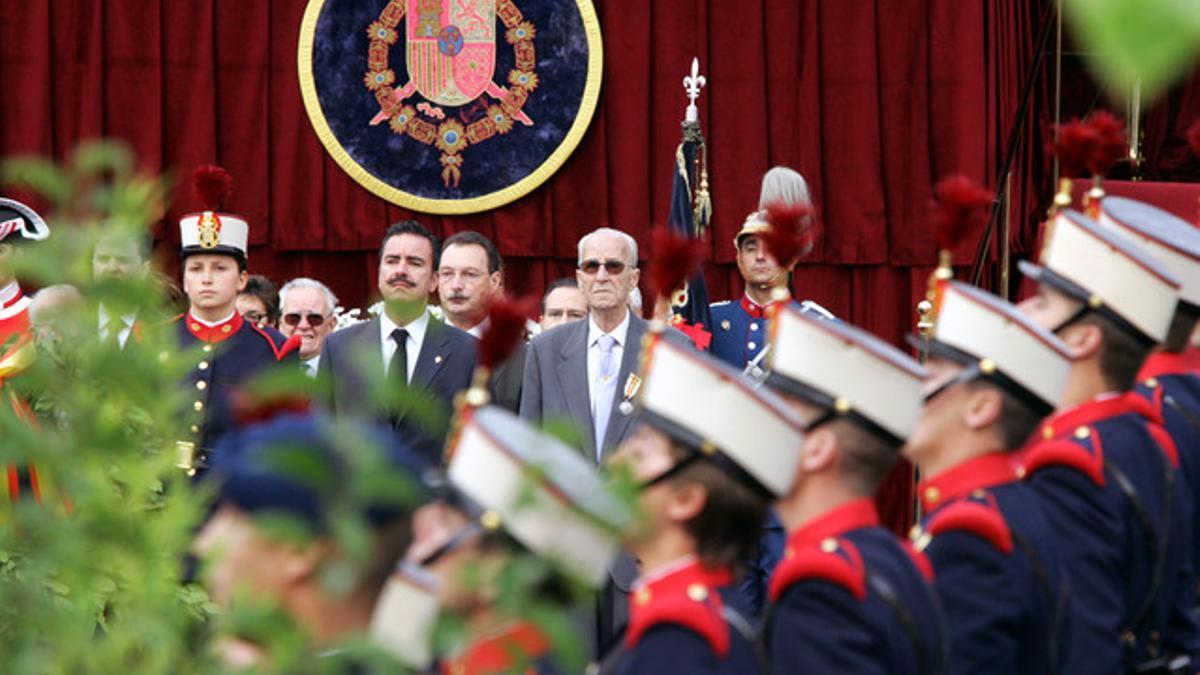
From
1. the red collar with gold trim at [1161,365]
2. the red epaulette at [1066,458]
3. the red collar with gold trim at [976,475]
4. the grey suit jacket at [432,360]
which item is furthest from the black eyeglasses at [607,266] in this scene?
the red collar with gold trim at [976,475]

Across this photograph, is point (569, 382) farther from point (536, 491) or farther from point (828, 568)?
point (536, 491)

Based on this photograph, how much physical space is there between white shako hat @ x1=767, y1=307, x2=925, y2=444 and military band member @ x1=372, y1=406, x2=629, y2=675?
0.61 metres

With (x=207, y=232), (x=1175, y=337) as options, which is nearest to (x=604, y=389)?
(x=207, y=232)

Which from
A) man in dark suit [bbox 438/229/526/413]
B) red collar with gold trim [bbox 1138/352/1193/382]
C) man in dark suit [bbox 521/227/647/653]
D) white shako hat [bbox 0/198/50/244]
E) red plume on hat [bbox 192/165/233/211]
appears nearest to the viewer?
red collar with gold trim [bbox 1138/352/1193/382]

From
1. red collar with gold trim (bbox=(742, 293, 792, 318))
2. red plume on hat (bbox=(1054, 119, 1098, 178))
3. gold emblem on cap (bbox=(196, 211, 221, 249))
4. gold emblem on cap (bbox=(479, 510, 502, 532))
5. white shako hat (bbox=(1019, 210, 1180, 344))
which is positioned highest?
red plume on hat (bbox=(1054, 119, 1098, 178))

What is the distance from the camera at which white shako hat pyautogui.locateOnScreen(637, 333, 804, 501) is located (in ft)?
8.21

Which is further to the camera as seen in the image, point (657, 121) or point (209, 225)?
point (657, 121)

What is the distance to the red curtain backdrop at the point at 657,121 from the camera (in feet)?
31.3

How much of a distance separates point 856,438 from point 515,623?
126cm

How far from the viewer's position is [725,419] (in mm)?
2502

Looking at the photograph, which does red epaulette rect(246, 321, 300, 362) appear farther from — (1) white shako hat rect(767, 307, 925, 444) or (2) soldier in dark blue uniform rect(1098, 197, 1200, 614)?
(1) white shako hat rect(767, 307, 925, 444)

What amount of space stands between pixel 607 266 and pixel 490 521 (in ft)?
13.5

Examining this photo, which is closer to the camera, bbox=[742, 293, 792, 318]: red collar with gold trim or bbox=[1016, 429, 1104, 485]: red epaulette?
bbox=[1016, 429, 1104, 485]: red epaulette

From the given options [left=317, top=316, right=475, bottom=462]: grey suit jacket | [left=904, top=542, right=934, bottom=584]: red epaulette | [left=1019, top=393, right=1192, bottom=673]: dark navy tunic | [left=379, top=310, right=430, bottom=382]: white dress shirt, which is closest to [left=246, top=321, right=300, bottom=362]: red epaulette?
[left=317, top=316, right=475, bottom=462]: grey suit jacket
